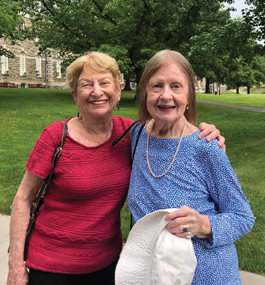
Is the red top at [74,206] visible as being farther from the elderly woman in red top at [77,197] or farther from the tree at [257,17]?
the tree at [257,17]

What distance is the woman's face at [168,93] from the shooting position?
5.33 feet

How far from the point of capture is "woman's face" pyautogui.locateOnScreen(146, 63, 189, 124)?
63.9 inches

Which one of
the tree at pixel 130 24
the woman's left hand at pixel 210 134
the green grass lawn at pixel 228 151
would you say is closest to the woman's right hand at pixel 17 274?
the woman's left hand at pixel 210 134

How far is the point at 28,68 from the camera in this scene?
43.1 metres

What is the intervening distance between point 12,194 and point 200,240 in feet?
16.1

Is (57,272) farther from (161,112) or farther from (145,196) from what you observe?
(161,112)

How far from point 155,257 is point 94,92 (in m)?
1.06

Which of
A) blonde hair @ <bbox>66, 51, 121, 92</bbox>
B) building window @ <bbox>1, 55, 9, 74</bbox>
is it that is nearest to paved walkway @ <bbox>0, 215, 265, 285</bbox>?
blonde hair @ <bbox>66, 51, 121, 92</bbox>

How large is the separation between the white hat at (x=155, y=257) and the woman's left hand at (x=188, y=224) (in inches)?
0.9

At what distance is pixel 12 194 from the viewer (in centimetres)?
570

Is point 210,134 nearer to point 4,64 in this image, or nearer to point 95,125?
point 95,125

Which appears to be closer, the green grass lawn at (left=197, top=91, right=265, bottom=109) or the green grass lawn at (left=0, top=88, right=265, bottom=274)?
the green grass lawn at (left=0, top=88, right=265, bottom=274)

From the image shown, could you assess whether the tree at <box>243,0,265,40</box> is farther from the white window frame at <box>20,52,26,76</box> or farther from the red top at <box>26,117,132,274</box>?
the white window frame at <box>20,52,26,76</box>

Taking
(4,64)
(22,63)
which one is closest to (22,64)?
(22,63)
